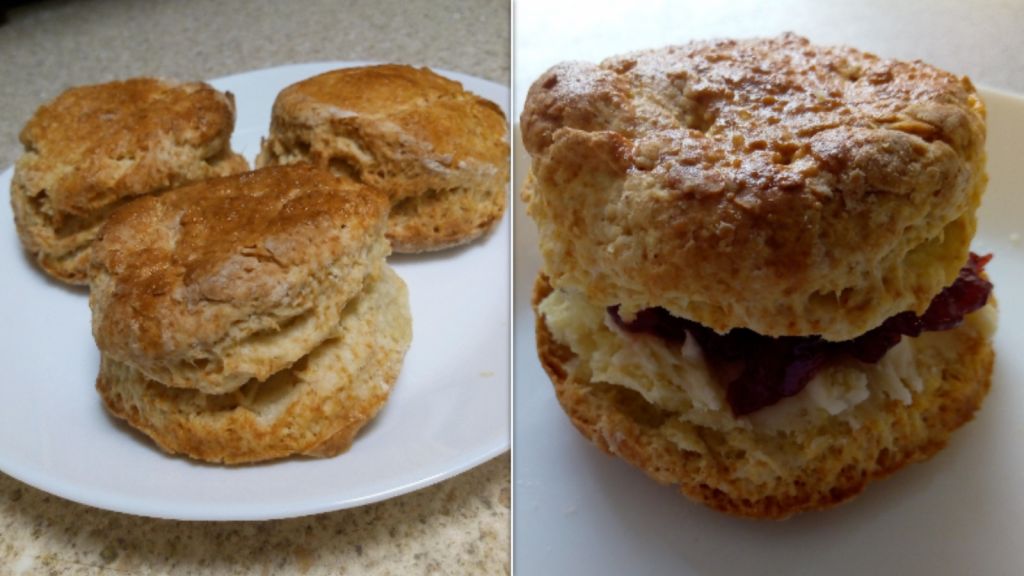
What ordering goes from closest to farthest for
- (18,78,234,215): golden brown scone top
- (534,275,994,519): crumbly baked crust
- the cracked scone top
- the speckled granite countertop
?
the cracked scone top < (534,275,994,519): crumbly baked crust < the speckled granite countertop < (18,78,234,215): golden brown scone top

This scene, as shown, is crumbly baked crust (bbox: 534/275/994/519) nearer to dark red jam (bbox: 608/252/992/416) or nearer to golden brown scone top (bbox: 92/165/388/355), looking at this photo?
dark red jam (bbox: 608/252/992/416)

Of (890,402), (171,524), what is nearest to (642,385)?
(890,402)

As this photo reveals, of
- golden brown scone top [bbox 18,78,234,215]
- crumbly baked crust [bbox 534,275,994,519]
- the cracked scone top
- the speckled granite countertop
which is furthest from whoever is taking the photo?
golden brown scone top [bbox 18,78,234,215]

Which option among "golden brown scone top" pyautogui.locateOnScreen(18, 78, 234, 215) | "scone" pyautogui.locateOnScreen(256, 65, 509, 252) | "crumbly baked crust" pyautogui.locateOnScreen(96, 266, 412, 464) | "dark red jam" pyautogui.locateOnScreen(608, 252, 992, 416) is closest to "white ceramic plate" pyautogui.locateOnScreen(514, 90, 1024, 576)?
"dark red jam" pyautogui.locateOnScreen(608, 252, 992, 416)

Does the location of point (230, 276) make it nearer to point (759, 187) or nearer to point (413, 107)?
point (413, 107)

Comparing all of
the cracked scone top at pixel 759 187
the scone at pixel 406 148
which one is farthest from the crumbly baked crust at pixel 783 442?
the scone at pixel 406 148

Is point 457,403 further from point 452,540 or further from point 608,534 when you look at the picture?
point 608,534

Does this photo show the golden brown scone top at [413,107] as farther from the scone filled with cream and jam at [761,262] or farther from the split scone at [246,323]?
the scone filled with cream and jam at [761,262]
